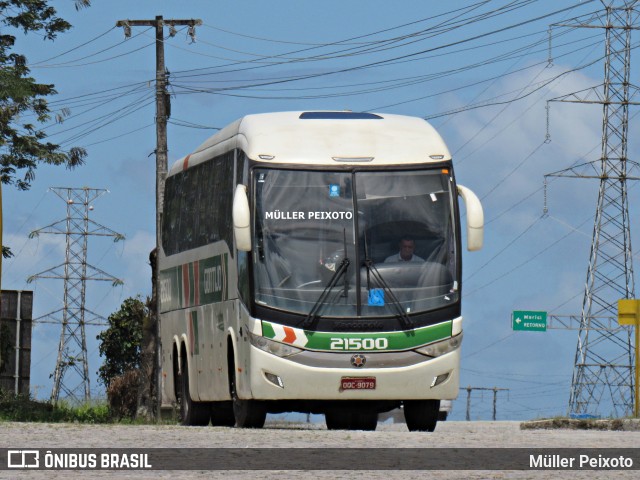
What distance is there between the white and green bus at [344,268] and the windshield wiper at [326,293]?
0.01 metres

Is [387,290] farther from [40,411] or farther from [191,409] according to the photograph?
[40,411]

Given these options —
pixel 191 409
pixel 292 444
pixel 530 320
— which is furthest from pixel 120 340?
pixel 292 444

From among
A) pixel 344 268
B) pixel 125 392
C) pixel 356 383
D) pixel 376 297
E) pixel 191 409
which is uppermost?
pixel 125 392

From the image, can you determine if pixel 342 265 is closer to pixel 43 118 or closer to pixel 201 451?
pixel 201 451

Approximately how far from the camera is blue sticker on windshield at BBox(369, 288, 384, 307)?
21.6 m

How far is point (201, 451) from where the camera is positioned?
14.8 meters

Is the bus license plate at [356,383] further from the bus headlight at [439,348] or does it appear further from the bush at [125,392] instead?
the bush at [125,392]

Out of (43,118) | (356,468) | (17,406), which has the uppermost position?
(43,118)

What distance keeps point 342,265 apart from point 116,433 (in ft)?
15.3

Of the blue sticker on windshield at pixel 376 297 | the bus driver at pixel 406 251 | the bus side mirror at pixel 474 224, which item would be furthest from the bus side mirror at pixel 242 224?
the bus side mirror at pixel 474 224

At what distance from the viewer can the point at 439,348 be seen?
855 inches

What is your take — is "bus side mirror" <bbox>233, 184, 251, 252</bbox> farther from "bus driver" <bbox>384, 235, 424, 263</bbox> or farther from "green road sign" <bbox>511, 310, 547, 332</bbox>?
"green road sign" <bbox>511, 310, 547, 332</bbox>

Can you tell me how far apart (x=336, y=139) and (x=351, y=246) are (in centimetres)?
179

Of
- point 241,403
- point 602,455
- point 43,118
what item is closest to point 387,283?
point 241,403
